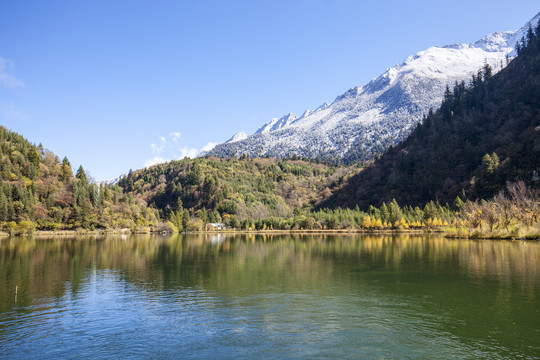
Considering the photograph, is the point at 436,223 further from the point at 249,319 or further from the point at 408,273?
the point at 249,319

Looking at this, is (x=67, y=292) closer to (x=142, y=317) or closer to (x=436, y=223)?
(x=142, y=317)

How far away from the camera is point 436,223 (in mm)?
178875

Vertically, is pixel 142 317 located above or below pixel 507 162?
below

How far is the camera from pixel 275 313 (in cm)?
2956

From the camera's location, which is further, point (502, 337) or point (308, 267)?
point (308, 267)

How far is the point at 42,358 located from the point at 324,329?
1731cm

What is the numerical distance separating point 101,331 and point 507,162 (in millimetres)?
213287

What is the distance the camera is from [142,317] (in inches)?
1136

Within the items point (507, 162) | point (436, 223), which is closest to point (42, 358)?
point (436, 223)

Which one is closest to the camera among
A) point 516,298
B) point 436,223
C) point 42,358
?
point 42,358

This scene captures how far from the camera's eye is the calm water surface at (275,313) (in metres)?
21.7

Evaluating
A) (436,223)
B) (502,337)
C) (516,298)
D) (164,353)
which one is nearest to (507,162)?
(436,223)

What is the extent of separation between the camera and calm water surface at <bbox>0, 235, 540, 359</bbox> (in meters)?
21.7

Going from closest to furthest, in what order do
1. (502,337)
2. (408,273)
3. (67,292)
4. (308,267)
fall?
(502,337), (67,292), (408,273), (308,267)
